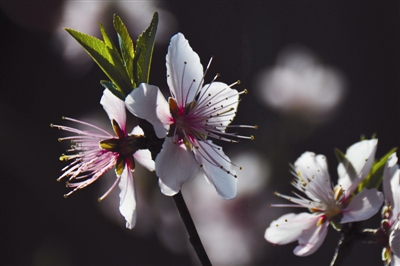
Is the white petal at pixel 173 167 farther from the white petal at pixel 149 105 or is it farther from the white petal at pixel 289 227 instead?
the white petal at pixel 289 227

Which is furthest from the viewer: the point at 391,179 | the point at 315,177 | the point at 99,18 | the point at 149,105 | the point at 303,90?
the point at 99,18

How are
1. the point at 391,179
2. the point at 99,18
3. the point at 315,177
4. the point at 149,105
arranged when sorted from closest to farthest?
the point at 149,105
the point at 391,179
the point at 315,177
the point at 99,18

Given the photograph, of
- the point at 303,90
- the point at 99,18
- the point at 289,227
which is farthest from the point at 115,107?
the point at 99,18

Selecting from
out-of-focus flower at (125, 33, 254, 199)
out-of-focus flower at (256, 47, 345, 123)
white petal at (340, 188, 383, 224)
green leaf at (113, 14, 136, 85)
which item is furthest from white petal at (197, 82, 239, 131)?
out-of-focus flower at (256, 47, 345, 123)

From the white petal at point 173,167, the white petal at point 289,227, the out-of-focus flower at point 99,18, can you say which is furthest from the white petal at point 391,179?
the out-of-focus flower at point 99,18

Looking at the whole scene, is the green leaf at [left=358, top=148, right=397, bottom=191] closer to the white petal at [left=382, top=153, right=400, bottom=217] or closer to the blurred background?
the white petal at [left=382, top=153, right=400, bottom=217]

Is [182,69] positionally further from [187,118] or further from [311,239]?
[311,239]

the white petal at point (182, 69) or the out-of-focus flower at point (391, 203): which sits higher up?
the white petal at point (182, 69)
